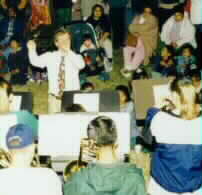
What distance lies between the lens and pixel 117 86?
19.1ft

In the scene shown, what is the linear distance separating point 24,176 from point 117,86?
314 cm

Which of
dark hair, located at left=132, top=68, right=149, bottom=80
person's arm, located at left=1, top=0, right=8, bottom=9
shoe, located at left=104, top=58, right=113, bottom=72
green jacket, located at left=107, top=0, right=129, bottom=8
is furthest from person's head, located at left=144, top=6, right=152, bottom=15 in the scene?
person's arm, located at left=1, top=0, right=8, bottom=9

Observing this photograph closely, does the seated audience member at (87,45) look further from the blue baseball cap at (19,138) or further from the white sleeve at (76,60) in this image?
the blue baseball cap at (19,138)

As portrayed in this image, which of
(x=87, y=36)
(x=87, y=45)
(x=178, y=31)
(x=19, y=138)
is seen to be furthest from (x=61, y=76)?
(x=178, y=31)

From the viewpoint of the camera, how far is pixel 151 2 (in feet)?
27.6

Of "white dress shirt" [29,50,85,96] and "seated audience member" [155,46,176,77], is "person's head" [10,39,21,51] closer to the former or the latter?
"seated audience member" [155,46,176,77]

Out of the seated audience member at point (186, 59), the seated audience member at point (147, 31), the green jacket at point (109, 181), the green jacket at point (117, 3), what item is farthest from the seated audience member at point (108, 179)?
the green jacket at point (117, 3)

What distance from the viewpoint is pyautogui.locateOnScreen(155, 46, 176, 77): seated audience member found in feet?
24.5

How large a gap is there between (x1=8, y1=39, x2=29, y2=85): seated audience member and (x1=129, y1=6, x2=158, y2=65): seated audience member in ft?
5.34

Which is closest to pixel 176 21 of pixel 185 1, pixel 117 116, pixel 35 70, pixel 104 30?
pixel 185 1

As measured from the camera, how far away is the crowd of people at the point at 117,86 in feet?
9.52

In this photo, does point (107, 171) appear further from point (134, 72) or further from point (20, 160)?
point (134, 72)

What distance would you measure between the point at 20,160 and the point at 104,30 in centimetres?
515

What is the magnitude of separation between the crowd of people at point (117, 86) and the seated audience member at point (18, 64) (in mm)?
14
